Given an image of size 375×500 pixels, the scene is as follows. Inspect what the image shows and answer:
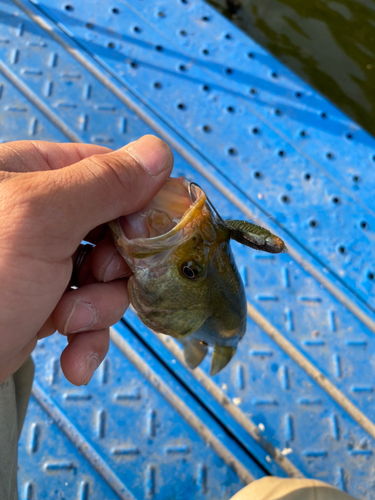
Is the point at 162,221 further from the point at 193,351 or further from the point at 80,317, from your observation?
the point at 193,351

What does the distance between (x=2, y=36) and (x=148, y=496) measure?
2.87 metres

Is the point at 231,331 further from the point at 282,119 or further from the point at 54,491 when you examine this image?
the point at 282,119

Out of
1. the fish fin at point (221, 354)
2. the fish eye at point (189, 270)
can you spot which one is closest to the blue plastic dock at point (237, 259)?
the fish fin at point (221, 354)

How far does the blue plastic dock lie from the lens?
177 cm

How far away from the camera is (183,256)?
104 centimetres

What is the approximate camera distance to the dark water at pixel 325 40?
3.54 metres

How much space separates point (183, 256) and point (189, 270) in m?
0.05

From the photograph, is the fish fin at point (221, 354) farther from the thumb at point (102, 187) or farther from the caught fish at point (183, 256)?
the thumb at point (102, 187)

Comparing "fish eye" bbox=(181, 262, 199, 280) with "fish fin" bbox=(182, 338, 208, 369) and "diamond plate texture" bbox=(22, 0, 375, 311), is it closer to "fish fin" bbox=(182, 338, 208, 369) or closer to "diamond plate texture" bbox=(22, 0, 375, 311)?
"fish fin" bbox=(182, 338, 208, 369)

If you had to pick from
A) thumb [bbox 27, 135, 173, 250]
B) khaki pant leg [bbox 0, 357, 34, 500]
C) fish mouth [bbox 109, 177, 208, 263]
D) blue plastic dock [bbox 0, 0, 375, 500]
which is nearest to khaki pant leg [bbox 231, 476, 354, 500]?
blue plastic dock [bbox 0, 0, 375, 500]

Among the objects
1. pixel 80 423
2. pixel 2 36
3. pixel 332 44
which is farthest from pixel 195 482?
pixel 332 44

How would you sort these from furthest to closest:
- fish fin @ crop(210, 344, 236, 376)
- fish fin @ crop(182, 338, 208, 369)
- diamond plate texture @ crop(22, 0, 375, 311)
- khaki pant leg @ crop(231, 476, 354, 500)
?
diamond plate texture @ crop(22, 0, 375, 311), fish fin @ crop(182, 338, 208, 369), fish fin @ crop(210, 344, 236, 376), khaki pant leg @ crop(231, 476, 354, 500)

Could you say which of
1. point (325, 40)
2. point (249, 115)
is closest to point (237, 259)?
point (249, 115)

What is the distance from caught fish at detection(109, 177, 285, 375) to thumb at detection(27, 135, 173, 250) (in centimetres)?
6
